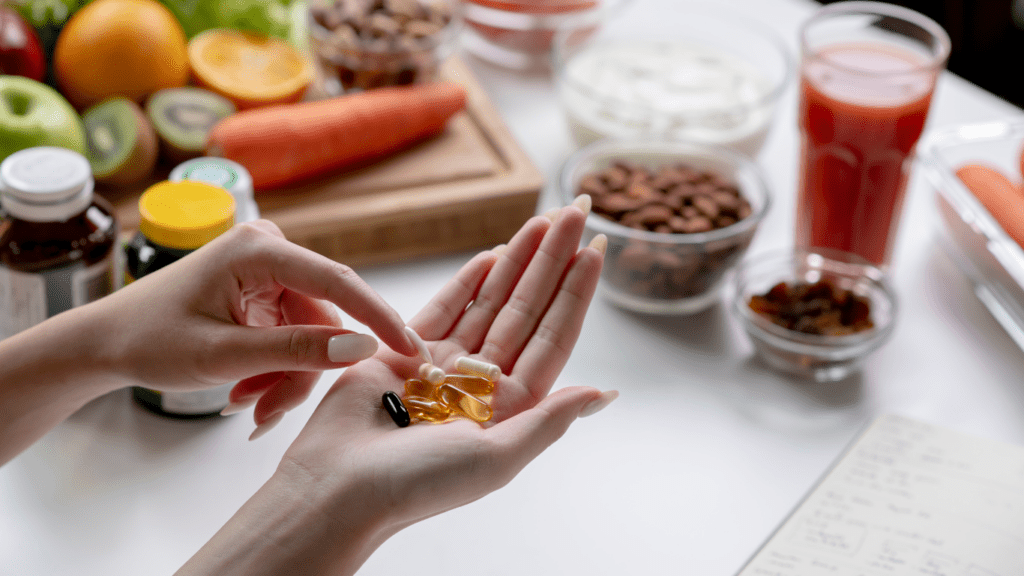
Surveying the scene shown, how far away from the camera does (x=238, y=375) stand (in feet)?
2.78

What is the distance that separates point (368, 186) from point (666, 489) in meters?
0.67

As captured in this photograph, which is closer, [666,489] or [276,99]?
[666,489]

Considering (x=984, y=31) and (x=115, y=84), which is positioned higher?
(x=115, y=84)

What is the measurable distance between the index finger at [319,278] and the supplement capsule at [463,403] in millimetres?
93

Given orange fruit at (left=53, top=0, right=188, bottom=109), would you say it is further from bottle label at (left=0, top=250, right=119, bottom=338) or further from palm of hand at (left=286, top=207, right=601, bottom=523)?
palm of hand at (left=286, top=207, right=601, bottom=523)

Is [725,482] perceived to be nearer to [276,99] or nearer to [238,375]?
[238,375]

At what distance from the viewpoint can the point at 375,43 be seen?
1.49 metres

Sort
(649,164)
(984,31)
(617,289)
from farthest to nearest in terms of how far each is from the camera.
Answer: (984,31) < (649,164) < (617,289)

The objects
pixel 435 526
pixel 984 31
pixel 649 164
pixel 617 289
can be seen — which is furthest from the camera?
pixel 984 31

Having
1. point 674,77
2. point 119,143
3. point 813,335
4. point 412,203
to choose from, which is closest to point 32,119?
point 119,143

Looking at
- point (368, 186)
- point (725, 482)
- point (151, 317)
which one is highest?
point (151, 317)

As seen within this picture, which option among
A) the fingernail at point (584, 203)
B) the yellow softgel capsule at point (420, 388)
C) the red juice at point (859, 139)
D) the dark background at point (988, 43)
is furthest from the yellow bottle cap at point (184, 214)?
the dark background at point (988, 43)

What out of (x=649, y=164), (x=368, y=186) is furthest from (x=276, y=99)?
(x=649, y=164)

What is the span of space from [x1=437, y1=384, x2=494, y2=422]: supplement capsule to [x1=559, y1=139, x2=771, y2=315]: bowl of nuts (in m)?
0.41
